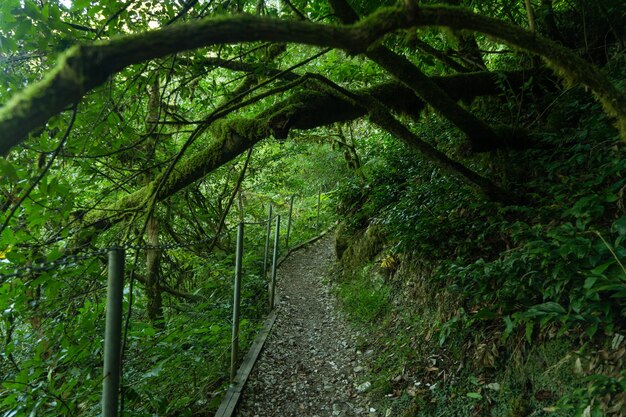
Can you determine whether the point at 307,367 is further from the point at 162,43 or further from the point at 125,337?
the point at 162,43

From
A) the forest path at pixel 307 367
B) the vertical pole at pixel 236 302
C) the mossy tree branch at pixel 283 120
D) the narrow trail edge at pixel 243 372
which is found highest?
the mossy tree branch at pixel 283 120

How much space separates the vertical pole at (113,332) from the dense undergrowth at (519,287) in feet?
8.00

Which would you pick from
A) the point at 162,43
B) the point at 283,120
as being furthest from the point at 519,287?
the point at 162,43

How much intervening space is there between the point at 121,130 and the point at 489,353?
354 centimetres

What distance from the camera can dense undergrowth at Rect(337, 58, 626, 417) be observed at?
2.21 meters

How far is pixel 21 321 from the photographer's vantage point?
267 cm

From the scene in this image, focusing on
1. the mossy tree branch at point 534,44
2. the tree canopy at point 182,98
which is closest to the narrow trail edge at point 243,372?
the tree canopy at point 182,98

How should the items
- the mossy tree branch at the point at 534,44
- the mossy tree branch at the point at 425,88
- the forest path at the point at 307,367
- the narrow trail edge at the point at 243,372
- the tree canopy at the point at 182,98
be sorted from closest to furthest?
the tree canopy at the point at 182,98 < the mossy tree branch at the point at 534,44 < the mossy tree branch at the point at 425,88 < the narrow trail edge at the point at 243,372 < the forest path at the point at 307,367

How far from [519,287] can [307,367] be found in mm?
2955

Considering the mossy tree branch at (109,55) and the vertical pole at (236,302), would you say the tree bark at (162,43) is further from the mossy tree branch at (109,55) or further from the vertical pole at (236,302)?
the vertical pole at (236,302)

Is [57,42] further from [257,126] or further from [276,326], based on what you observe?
[276,326]

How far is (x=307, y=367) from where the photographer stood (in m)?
4.68

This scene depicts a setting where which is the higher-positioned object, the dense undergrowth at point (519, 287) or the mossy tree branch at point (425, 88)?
the mossy tree branch at point (425, 88)

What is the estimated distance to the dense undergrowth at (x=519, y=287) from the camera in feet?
7.25
